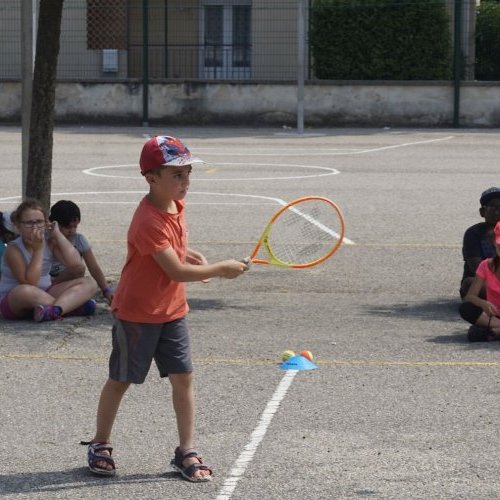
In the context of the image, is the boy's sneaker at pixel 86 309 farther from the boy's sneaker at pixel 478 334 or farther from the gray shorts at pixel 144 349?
the gray shorts at pixel 144 349

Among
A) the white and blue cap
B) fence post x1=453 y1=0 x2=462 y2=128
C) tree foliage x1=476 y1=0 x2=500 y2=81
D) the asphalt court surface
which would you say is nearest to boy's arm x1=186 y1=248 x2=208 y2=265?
the white and blue cap

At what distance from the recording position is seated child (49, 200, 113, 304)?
10.5 meters

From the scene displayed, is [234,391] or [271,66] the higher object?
[271,66]

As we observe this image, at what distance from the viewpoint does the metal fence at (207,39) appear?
31078mm

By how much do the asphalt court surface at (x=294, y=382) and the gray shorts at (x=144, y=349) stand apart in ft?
1.65

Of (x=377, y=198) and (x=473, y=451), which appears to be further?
(x=377, y=198)

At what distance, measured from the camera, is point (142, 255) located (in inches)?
252

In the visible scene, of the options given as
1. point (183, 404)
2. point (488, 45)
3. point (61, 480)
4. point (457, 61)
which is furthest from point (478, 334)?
point (488, 45)

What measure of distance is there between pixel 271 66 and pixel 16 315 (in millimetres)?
24141

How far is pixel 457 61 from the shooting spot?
30.1 meters

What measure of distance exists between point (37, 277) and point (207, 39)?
25.5 meters

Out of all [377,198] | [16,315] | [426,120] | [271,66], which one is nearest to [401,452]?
[16,315]

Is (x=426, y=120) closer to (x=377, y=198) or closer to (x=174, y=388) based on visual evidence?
(x=377, y=198)

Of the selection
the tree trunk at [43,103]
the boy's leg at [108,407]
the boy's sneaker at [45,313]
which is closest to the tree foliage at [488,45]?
the tree trunk at [43,103]
